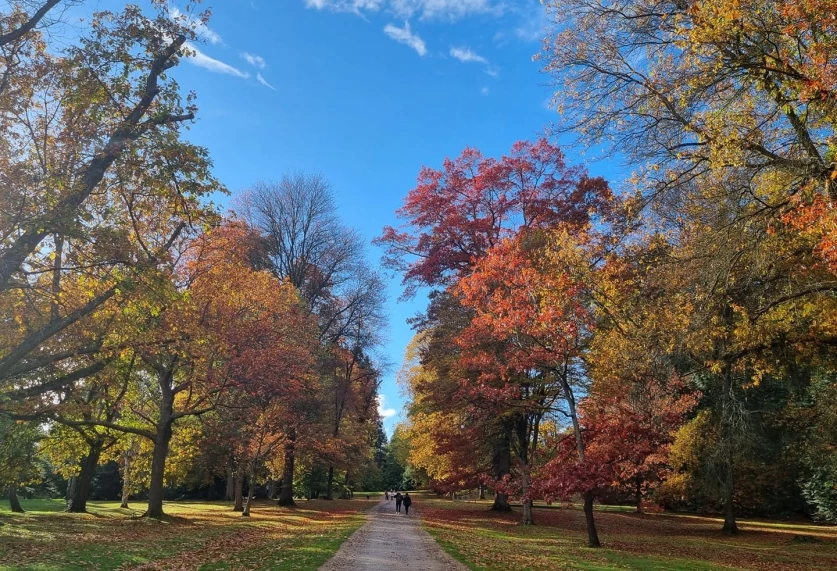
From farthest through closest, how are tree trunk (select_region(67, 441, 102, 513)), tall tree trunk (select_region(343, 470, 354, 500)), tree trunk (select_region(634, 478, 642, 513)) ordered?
tall tree trunk (select_region(343, 470, 354, 500)), tree trunk (select_region(67, 441, 102, 513)), tree trunk (select_region(634, 478, 642, 513))

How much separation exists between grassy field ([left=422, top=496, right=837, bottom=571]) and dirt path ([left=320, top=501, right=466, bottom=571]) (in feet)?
1.66

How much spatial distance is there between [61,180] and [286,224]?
25138mm

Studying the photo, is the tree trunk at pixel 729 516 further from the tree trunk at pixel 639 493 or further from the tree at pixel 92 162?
the tree at pixel 92 162

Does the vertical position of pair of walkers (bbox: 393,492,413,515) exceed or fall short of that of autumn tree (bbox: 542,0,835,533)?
it falls short

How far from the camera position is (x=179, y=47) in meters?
10.5

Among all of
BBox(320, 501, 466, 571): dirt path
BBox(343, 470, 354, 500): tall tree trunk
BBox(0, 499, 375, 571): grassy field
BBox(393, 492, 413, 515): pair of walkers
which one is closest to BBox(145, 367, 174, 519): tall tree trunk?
BBox(0, 499, 375, 571): grassy field

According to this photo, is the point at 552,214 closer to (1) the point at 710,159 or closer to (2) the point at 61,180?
(1) the point at 710,159

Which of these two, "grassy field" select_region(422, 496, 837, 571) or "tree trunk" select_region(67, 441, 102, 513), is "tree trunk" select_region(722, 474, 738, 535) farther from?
"tree trunk" select_region(67, 441, 102, 513)

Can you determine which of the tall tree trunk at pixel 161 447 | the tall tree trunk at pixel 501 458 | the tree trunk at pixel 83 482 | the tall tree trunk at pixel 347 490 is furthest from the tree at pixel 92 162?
the tall tree trunk at pixel 347 490

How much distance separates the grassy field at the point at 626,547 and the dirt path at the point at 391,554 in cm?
51

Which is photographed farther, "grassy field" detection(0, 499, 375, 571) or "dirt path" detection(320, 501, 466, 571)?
"dirt path" detection(320, 501, 466, 571)

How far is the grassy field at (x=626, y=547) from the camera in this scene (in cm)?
1217

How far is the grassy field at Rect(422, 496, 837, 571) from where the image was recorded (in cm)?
1217

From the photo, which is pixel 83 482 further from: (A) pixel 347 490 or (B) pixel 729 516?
(B) pixel 729 516
